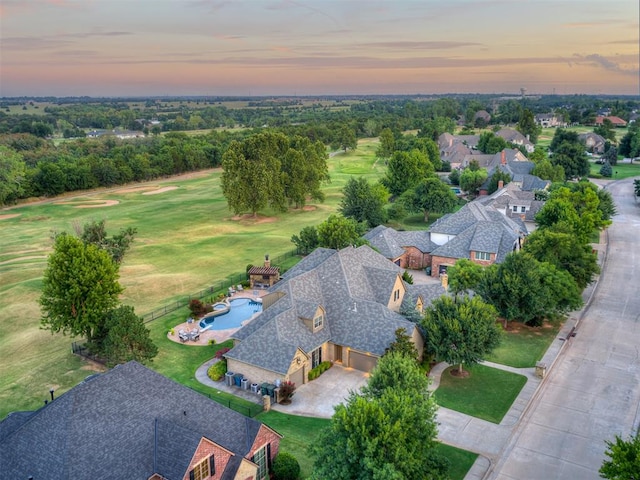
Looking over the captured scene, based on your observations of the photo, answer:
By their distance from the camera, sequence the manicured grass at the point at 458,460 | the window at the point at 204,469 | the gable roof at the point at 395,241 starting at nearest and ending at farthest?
the window at the point at 204,469
the manicured grass at the point at 458,460
the gable roof at the point at 395,241

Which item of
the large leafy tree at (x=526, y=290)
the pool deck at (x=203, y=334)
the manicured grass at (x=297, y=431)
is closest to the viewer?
the manicured grass at (x=297, y=431)

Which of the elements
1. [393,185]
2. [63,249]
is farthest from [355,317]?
[393,185]

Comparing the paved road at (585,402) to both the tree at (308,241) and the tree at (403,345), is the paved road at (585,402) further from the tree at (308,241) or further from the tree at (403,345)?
the tree at (308,241)

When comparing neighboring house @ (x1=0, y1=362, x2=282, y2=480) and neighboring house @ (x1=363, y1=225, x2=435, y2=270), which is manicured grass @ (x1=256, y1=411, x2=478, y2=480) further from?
neighboring house @ (x1=363, y1=225, x2=435, y2=270)

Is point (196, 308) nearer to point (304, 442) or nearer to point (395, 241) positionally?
point (304, 442)

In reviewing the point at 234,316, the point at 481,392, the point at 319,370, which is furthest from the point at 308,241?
the point at 481,392

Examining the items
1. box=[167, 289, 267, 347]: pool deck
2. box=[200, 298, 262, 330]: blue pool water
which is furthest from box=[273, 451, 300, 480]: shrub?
box=[200, 298, 262, 330]: blue pool water

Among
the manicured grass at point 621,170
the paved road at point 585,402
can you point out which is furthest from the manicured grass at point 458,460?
the manicured grass at point 621,170
